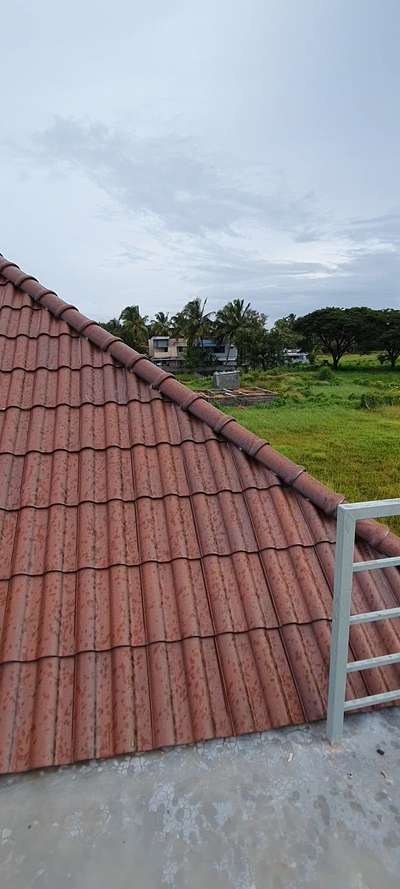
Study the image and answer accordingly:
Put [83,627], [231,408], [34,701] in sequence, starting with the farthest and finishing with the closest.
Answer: [231,408], [83,627], [34,701]

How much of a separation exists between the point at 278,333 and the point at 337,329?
6272mm

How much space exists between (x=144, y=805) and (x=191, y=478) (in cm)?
146

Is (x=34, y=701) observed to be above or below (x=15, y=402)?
below

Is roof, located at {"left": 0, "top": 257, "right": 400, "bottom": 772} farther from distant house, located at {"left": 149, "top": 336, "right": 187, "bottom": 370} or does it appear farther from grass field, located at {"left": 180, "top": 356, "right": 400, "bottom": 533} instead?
distant house, located at {"left": 149, "top": 336, "right": 187, "bottom": 370}

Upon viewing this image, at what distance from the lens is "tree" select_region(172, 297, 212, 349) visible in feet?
134

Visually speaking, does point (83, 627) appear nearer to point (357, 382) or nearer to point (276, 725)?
point (276, 725)

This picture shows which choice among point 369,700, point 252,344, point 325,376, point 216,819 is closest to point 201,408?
point 369,700

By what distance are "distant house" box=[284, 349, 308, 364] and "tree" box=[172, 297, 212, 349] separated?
7.66 meters

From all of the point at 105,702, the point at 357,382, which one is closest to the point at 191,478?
the point at 105,702

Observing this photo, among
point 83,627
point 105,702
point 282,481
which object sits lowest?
point 105,702

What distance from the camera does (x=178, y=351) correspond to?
4441 centimetres

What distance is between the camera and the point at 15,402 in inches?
112

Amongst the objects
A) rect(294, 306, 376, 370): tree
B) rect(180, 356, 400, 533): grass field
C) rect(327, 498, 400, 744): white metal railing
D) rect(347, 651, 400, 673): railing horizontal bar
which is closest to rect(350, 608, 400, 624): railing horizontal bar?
rect(327, 498, 400, 744): white metal railing

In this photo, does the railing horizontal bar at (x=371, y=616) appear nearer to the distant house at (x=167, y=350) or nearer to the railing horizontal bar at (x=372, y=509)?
the railing horizontal bar at (x=372, y=509)
